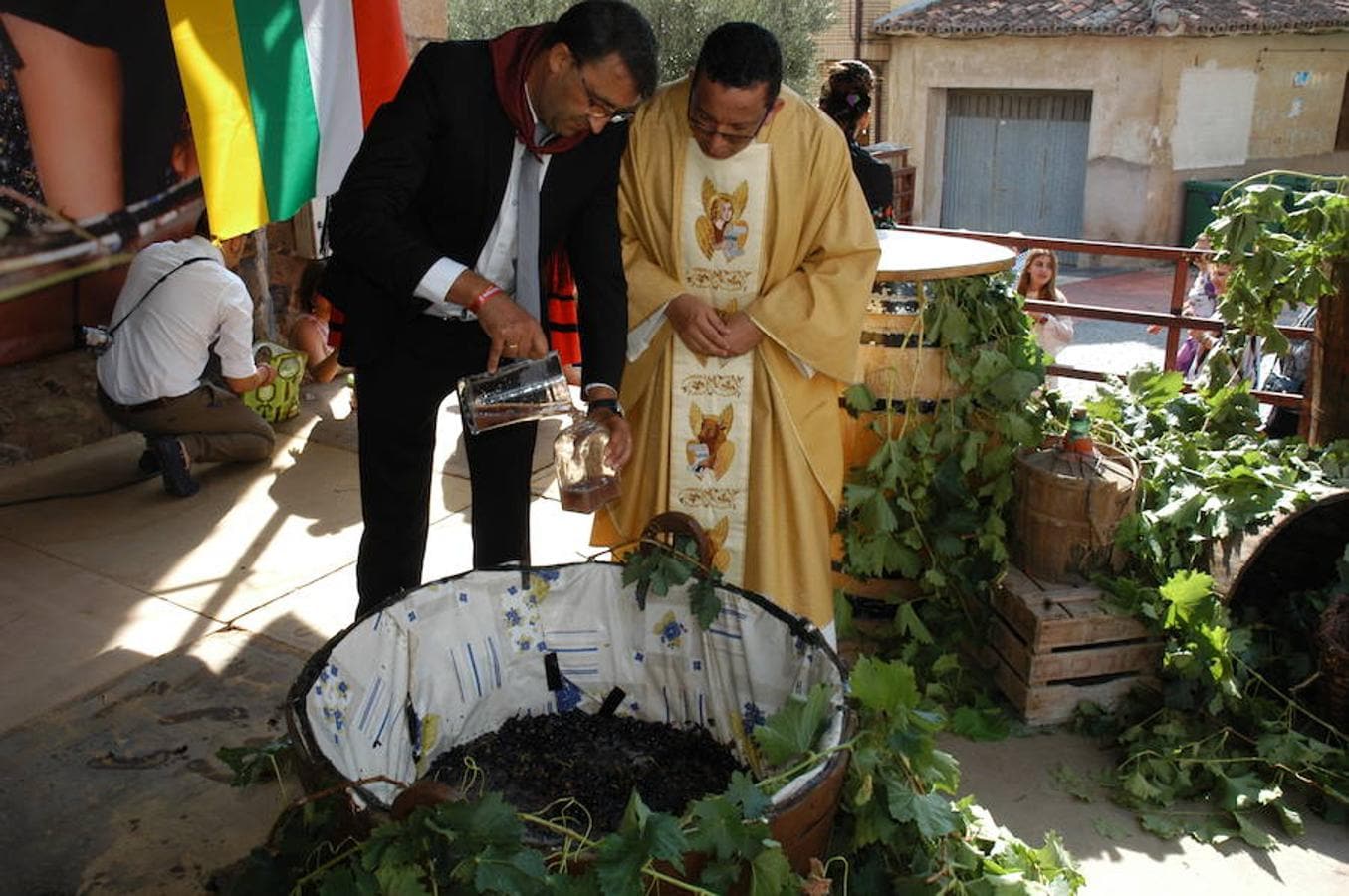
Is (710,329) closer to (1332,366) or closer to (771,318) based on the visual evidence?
(771,318)

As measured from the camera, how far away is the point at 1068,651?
10.5 ft

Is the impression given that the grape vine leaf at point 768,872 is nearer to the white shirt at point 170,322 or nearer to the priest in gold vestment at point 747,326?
the priest in gold vestment at point 747,326

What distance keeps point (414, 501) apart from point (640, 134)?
1.10m

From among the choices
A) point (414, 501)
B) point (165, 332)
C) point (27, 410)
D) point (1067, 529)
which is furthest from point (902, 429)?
point (27, 410)

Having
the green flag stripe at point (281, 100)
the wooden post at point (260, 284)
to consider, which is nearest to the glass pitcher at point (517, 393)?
the green flag stripe at point (281, 100)

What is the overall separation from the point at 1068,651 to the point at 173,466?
11.3ft

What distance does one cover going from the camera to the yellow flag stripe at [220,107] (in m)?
4.00

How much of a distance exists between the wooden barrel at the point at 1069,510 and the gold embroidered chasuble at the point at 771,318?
1.93ft

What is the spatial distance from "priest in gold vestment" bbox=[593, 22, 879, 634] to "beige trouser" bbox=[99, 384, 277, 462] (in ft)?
7.60

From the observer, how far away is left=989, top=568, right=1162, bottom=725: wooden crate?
3.16 metres

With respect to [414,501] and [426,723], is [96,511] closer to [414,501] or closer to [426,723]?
[414,501]

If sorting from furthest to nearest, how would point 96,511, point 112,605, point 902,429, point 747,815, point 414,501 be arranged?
point 96,511 → point 112,605 → point 902,429 → point 414,501 → point 747,815

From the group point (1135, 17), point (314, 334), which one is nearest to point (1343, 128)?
point (1135, 17)

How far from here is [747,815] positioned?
1614 millimetres
